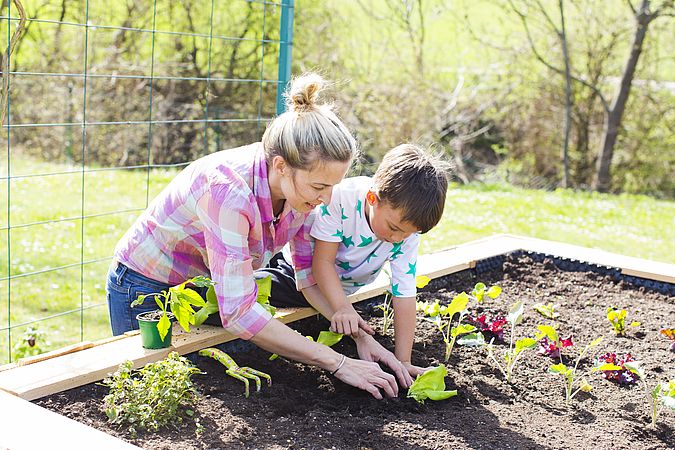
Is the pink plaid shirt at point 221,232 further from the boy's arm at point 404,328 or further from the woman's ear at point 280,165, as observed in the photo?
the boy's arm at point 404,328

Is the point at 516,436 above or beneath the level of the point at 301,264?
beneath

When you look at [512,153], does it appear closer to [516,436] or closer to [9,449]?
[516,436]

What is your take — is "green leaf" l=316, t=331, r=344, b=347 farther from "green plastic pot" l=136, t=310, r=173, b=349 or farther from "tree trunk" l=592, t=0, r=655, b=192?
"tree trunk" l=592, t=0, r=655, b=192

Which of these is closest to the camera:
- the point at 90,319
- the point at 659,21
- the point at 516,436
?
the point at 516,436

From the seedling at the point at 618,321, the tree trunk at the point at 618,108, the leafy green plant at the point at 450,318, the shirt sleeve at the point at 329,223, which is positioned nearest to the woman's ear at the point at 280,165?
the shirt sleeve at the point at 329,223

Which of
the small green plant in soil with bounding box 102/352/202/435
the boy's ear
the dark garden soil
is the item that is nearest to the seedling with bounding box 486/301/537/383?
the dark garden soil

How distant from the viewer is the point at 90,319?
4145 millimetres

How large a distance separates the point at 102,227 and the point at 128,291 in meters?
3.14

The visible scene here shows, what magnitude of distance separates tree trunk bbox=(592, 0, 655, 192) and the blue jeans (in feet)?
25.3

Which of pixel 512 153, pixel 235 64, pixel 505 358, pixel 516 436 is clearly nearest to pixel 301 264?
pixel 505 358

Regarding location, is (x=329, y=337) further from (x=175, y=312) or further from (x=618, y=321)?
(x=618, y=321)

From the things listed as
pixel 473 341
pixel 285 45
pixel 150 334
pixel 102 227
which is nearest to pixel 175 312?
pixel 150 334

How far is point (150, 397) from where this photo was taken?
76.2 inches

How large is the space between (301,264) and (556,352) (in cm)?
95
